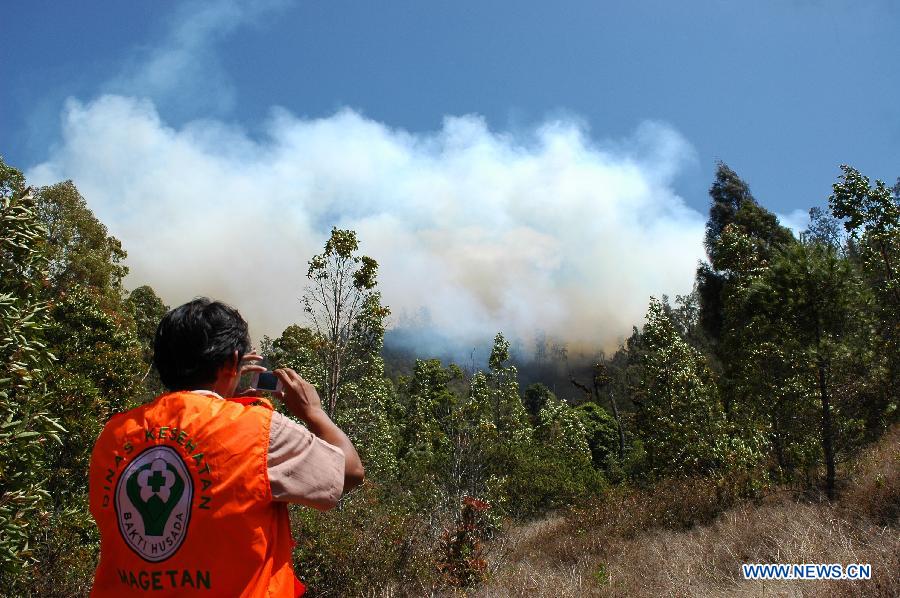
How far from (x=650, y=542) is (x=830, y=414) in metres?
4.13

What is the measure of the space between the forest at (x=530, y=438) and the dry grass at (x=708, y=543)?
0.05m

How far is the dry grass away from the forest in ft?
0.17

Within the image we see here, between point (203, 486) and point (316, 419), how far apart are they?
0.37 meters

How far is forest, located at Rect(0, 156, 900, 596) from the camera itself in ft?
17.3

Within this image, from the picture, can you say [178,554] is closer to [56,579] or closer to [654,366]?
[56,579]

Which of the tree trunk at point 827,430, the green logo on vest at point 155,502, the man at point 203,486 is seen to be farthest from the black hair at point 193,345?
the tree trunk at point 827,430

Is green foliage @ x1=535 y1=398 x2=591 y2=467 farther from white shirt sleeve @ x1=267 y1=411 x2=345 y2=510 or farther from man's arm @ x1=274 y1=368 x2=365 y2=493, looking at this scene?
white shirt sleeve @ x1=267 y1=411 x2=345 y2=510

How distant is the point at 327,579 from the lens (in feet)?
22.0

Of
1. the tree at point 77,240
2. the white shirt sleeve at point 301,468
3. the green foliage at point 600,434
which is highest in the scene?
the tree at point 77,240

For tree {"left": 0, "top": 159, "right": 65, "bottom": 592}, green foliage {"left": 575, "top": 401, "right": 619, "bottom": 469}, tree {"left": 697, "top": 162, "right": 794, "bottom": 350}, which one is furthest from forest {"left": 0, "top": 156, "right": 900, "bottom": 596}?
green foliage {"left": 575, "top": 401, "right": 619, "bottom": 469}

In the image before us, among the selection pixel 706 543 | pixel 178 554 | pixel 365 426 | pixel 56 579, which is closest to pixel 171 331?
pixel 178 554

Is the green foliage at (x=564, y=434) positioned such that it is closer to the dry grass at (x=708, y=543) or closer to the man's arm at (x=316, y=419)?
the dry grass at (x=708, y=543)

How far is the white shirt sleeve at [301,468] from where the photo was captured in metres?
1.52

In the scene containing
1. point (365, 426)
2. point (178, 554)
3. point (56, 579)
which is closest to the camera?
point (178, 554)
